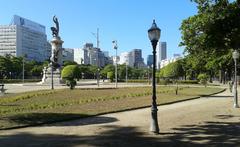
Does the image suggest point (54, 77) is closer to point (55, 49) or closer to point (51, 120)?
point (55, 49)

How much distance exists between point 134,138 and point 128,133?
1.21 metres

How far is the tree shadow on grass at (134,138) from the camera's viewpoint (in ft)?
46.0

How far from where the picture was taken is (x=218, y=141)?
48.0 feet

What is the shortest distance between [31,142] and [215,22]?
1204 centimetres

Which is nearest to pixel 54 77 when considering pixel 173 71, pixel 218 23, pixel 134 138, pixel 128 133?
pixel 173 71

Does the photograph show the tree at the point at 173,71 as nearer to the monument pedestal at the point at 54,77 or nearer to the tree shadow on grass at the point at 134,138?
the monument pedestal at the point at 54,77

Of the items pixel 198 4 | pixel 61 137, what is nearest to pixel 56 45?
pixel 198 4

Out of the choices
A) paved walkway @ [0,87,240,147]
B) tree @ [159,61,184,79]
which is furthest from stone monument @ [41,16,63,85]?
paved walkway @ [0,87,240,147]

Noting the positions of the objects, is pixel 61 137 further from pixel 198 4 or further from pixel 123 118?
pixel 198 4

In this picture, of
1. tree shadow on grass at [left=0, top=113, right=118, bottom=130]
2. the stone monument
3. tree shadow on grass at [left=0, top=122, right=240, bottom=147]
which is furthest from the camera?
the stone monument

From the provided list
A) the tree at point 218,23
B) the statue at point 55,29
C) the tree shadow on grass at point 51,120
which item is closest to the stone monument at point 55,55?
the statue at point 55,29

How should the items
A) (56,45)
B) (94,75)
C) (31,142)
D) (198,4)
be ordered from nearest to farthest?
(31,142) < (198,4) < (56,45) < (94,75)

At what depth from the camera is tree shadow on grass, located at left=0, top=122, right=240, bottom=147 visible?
14.0 meters

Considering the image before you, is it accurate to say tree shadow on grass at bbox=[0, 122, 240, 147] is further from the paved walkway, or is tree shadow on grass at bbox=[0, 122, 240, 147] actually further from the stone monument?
the stone monument
